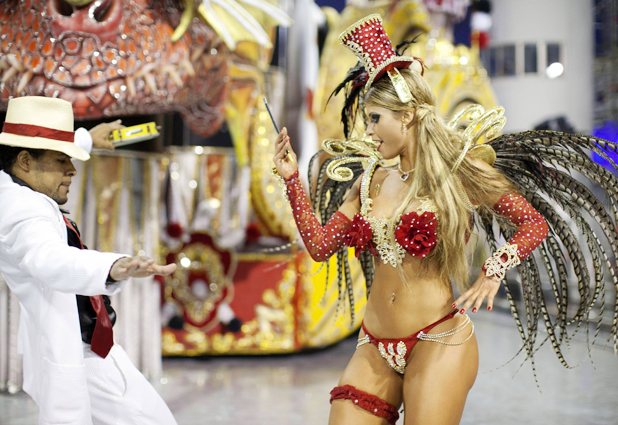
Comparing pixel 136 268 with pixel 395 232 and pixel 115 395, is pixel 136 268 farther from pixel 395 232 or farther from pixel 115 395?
pixel 395 232

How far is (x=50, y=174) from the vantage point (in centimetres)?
216

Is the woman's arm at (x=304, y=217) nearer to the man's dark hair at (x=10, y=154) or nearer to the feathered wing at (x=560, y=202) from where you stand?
the feathered wing at (x=560, y=202)

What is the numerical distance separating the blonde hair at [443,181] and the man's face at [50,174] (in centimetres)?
112

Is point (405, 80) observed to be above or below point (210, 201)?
above

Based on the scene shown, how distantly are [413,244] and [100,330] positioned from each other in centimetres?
114

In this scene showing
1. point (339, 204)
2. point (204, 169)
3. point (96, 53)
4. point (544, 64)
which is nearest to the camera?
point (339, 204)

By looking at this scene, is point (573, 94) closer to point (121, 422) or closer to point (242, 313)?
point (242, 313)

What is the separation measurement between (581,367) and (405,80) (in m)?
4.10

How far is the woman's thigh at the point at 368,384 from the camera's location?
2.09m

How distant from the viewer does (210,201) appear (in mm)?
5199

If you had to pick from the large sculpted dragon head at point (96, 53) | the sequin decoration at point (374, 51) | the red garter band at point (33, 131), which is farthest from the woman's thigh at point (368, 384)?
the large sculpted dragon head at point (96, 53)

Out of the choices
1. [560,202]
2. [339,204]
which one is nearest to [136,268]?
[339,204]

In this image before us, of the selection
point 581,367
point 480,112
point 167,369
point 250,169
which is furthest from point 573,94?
point 480,112

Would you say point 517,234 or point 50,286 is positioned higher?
point 517,234
